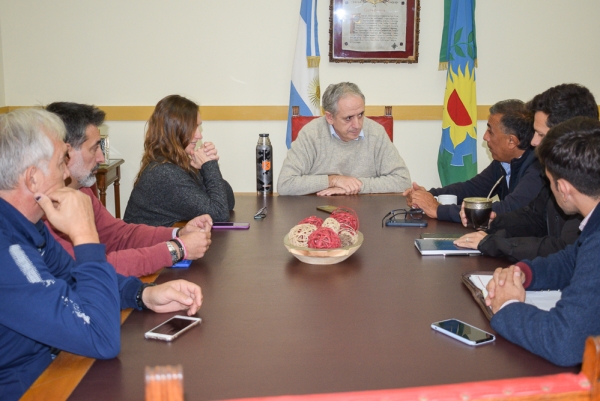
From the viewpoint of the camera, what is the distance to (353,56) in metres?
4.38

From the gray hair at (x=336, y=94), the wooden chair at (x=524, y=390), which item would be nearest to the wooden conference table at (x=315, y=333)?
the wooden chair at (x=524, y=390)

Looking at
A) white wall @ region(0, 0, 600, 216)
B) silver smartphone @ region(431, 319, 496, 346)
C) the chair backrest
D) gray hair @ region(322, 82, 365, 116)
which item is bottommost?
silver smartphone @ region(431, 319, 496, 346)

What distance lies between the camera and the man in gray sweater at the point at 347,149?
3189 millimetres

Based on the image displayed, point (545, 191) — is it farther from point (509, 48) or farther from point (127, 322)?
point (509, 48)

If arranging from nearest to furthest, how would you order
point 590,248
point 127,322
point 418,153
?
point 590,248, point 127,322, point 418,153

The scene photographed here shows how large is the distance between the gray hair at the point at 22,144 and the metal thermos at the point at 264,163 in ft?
5.22

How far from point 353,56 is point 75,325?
3553mm

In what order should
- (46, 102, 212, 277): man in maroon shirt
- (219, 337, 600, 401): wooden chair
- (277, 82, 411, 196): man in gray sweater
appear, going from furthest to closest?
(277, 82, 411, 196): man in gray sweater < (46, 102, 212, 277): man in maroon shirt < (219, 337, 600, 401): wooden chair

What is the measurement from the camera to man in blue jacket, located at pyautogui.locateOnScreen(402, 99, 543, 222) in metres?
2.51

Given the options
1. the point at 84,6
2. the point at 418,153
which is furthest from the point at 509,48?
the point at 84,6

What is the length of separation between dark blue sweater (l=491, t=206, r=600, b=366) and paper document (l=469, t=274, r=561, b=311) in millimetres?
180

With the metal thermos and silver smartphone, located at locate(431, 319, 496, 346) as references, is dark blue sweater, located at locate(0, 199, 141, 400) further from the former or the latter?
the metal thermos

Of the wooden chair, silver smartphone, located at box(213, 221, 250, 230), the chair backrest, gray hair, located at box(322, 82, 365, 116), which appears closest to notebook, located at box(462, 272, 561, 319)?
the wooden chair

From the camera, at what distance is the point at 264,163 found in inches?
116
